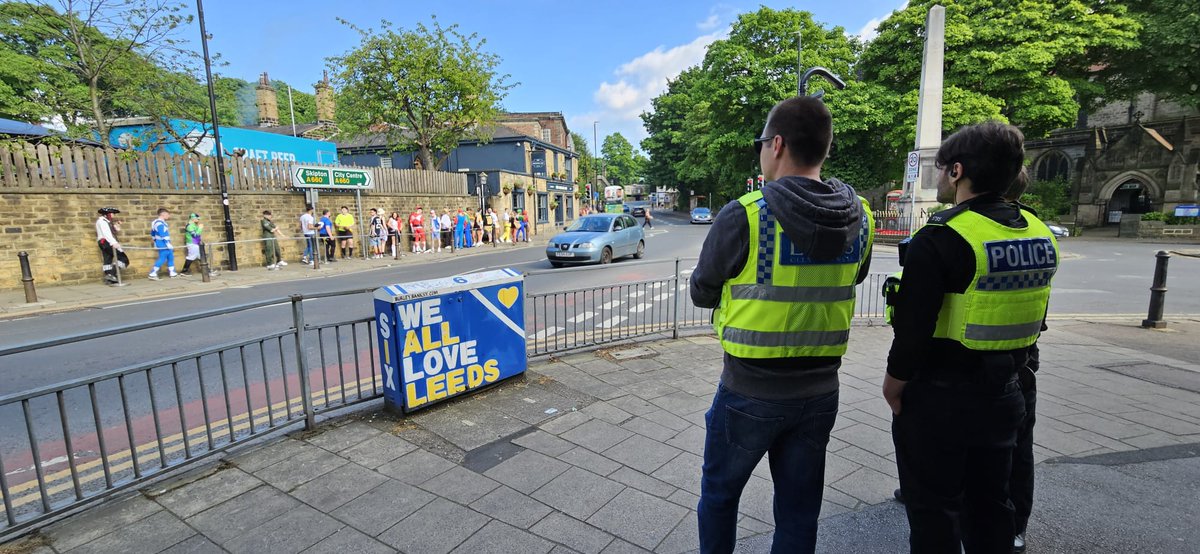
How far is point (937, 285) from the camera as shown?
1.96m

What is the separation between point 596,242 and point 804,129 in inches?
504

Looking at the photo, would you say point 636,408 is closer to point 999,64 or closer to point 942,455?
point 942,455

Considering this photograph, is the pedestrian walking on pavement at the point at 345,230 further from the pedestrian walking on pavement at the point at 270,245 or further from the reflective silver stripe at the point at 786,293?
the reflective silver stripe at the point at 786,293

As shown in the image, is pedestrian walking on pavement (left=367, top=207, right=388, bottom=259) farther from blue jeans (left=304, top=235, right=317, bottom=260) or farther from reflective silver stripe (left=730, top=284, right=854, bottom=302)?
reflective silver stripe (left=730, top=284, right=854, bottom=302)

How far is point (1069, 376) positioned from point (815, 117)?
5.46 m

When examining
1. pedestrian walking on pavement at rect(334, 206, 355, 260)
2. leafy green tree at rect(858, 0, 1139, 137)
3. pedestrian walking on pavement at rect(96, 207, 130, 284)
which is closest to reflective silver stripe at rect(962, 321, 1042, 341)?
pedestrian walking on pavement at rect(96, 207, 130, 284)

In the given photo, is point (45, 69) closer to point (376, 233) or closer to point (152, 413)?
point (376, 233)

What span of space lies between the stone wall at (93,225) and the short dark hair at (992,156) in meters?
16.5

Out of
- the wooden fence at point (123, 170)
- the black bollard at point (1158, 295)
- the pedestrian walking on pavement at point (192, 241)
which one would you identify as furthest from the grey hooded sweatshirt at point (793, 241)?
the wooden fence at point (123, 170)

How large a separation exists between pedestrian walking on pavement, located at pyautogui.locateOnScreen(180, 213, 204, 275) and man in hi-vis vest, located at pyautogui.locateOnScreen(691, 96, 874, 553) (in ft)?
52.7

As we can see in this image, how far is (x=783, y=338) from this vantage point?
73.9 inches

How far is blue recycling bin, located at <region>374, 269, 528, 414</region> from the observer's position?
4.00m

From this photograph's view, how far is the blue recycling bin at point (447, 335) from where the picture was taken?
400 centimetres

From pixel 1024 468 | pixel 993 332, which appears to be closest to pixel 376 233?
pixel 1024 468
